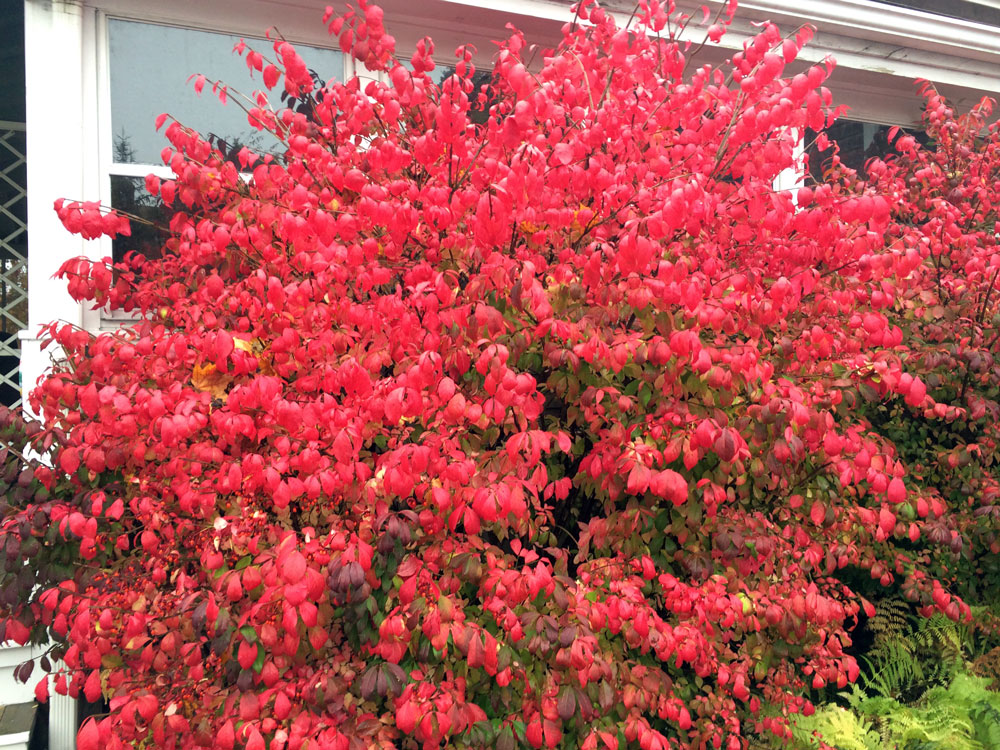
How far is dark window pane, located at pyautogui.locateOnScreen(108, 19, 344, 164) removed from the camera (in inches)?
163

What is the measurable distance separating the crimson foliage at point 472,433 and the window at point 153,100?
0.83 m

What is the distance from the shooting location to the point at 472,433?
299cm

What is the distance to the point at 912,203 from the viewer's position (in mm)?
5281

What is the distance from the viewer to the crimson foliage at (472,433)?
101 inches

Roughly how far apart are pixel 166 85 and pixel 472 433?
3.13 meters

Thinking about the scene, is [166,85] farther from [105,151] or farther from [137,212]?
[137,212]

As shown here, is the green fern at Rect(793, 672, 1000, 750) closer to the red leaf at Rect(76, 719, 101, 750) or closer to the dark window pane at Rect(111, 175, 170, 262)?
the red leaf at Rect(76, 719, 101, 750)

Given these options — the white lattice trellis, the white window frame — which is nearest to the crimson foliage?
the white window frame

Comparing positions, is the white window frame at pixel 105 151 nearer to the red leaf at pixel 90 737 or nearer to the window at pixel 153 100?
the window at pixel 153 100

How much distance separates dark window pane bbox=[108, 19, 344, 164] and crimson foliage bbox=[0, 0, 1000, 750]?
903mm

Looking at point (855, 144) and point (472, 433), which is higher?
point (855, 144)

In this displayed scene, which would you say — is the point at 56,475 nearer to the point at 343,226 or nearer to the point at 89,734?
the point at 89,734

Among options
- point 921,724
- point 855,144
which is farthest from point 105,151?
point 855,144

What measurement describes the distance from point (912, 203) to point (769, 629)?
3799 millimetres
